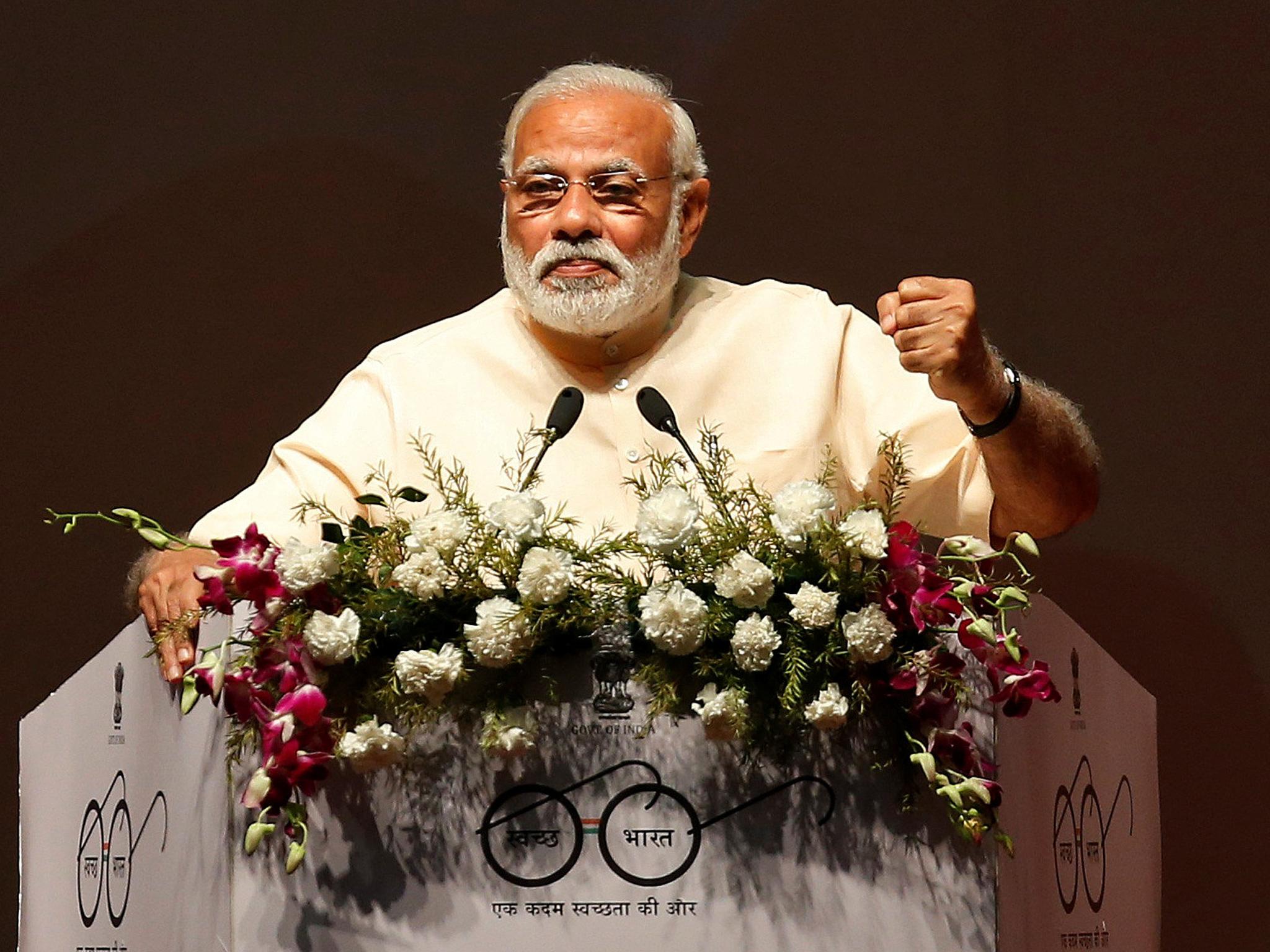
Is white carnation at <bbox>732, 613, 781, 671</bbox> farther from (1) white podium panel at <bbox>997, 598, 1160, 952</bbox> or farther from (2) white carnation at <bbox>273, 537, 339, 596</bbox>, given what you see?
(2) white carnation at <bbox>273, 537, 339, 596</bbox>

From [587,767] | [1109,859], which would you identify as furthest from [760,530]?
[1109,859]

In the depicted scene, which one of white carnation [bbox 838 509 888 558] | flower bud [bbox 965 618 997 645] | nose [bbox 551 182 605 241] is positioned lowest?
flower bud [bbox 965 618 997 645]

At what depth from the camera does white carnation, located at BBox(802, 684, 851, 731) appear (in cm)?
202

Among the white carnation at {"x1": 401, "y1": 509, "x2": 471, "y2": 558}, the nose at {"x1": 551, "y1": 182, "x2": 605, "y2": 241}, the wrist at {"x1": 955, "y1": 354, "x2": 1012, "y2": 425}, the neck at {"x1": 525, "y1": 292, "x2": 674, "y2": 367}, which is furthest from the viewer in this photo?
the neck at {"x1": 525, "y1": 292, "x2": 674, "y2": 367}

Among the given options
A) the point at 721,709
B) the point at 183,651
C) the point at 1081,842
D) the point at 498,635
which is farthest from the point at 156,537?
the point at 1081,842

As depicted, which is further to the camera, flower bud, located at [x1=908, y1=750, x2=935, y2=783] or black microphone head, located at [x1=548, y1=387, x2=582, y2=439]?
black microphone head, located at [x1=548, y1=387, x2=582, y2=439]

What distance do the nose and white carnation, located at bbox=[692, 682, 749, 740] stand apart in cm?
124

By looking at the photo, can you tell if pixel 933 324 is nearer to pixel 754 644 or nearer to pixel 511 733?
pixel 754 644

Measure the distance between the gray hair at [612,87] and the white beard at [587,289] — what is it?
21 cm

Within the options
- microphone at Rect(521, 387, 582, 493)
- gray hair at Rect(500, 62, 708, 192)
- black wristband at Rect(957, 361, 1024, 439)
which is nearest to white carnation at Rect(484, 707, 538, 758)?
microphone at Rect(521, 387, 582, 493)

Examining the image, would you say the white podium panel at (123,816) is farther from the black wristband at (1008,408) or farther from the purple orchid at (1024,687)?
the black wristband at (1008,408)

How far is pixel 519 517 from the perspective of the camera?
2086 mm

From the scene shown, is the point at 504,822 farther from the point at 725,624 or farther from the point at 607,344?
the point at 607,344

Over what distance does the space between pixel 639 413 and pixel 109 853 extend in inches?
44.3
